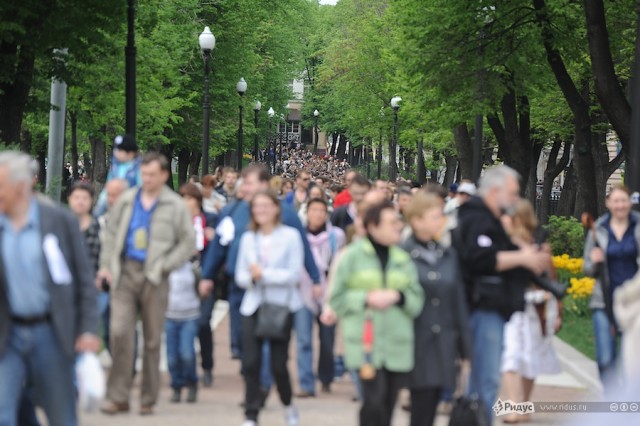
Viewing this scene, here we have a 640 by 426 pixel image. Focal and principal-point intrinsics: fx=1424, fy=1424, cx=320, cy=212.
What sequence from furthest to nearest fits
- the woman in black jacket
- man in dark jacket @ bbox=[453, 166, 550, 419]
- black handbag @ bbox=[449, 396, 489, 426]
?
man in dark jacket @ bbox=[453, 166, 550, 419]
black handbag @ bbox=[449, 396, 489, 426]
the woman in black jacket

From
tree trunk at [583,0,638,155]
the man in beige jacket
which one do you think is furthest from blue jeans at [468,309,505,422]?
tree trunk at [583,0,638,155]

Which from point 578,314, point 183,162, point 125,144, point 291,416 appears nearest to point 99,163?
point 183,162

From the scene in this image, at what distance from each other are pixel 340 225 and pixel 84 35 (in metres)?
13.0

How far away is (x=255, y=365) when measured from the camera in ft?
33.6

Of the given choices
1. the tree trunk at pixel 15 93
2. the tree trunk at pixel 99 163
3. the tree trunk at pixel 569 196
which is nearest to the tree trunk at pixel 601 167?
the tree trunk at pixel 569 196

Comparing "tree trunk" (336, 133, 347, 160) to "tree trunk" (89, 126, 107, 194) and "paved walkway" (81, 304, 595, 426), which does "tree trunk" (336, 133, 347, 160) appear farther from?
"paved walkway" (81, 304, 595, 426)

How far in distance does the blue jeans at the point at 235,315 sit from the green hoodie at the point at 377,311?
12.0ft

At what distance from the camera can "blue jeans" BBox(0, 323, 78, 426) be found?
7.04 metres

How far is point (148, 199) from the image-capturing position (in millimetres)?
11062

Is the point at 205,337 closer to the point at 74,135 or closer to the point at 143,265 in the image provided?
the point at 143,265

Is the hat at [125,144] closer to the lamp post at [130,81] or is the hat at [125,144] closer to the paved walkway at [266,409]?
the paved walkway at [266,409]

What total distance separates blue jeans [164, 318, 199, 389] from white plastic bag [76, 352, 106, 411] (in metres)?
4.66

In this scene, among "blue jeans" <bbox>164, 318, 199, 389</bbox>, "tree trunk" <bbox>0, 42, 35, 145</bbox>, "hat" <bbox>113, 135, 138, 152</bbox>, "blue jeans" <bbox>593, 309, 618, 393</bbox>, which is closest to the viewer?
"blue jeans" <bbox>593, 309, 618, 393</bbox>

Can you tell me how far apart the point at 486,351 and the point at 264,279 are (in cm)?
177
